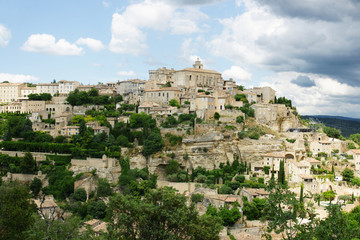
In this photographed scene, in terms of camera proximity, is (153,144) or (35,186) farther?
(153,144)

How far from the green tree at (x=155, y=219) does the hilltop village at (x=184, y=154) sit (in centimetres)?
1479

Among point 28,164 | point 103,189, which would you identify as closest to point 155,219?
point 103,189

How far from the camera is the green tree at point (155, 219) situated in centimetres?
2261

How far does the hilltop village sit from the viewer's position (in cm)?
4486

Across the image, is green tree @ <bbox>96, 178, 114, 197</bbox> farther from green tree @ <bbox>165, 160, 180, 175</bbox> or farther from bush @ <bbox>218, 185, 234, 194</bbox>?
bush @ <bbox>218, 185, 234, 194</bbox>

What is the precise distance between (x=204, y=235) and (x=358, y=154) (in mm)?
35892

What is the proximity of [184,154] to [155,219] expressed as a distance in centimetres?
3103

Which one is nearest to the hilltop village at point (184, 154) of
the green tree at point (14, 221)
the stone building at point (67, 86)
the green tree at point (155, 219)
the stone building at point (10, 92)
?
the green tree at point (14, 221)

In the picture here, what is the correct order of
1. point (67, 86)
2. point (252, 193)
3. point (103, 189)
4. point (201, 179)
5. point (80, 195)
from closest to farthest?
point (252, 193) < point (80, 195) < point (103, 189) < point (201, 179) < point (67, 86)

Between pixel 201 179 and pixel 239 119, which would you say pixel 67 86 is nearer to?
pixel 239 119

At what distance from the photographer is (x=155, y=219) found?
23250 mm

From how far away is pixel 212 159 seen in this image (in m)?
53.5

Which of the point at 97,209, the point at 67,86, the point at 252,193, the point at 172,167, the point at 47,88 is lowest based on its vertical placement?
the point at 97,209

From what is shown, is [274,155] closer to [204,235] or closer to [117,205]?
[204,235]
